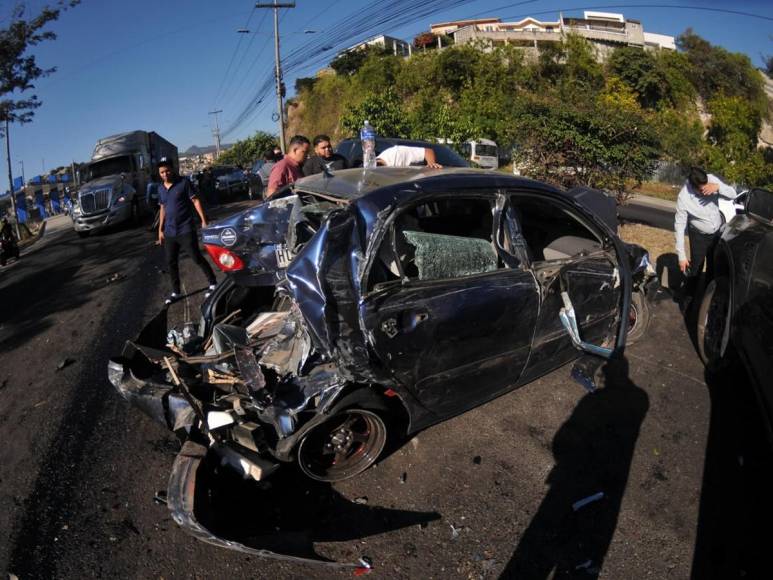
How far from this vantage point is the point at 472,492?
282cm

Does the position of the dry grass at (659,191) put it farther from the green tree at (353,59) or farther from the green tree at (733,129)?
the green tree at (353,59)

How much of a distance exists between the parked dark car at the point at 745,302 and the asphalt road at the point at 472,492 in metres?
0.34

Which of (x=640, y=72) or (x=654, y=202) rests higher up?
(x=640, y=72)

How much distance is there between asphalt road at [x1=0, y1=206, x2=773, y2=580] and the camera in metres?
2.38

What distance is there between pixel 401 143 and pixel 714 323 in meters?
6.17

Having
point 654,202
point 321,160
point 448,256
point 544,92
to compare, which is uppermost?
point 544,92

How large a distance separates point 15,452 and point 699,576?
13.8ft

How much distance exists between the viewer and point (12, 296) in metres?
7.14

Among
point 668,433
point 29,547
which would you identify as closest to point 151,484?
point 29,547

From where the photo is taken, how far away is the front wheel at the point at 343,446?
275 cm

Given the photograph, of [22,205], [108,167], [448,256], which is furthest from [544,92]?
[448,256]

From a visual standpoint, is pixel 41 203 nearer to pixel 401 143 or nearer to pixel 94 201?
pixel 94 201

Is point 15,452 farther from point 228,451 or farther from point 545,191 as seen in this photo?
point 545,191

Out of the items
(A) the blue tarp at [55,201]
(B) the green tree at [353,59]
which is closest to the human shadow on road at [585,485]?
(A) the blue tarp at [55,201]
